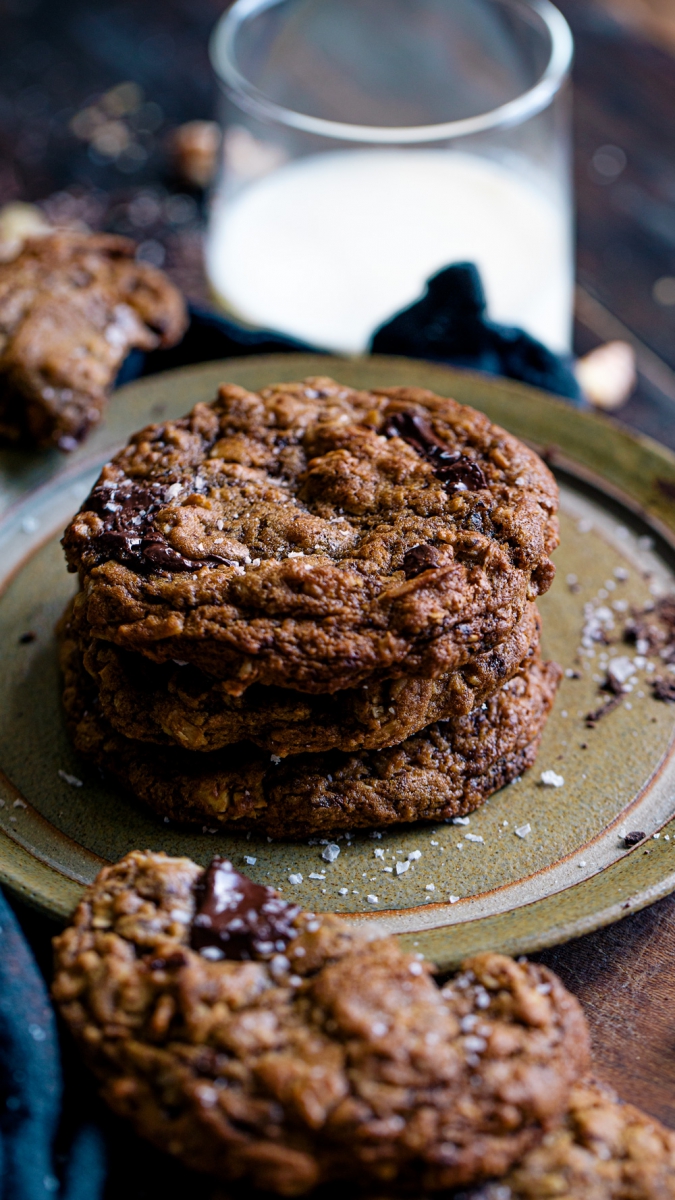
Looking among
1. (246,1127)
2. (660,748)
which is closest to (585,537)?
(660,748)

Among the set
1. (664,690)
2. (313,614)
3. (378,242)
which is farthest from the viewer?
(378,242)

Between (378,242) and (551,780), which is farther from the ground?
(551,780)

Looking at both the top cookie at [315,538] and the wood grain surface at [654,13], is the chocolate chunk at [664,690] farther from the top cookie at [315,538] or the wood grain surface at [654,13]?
the wood grain surface at [654,13]

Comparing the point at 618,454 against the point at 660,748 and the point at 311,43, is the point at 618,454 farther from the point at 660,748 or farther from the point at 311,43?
the point at 311,43

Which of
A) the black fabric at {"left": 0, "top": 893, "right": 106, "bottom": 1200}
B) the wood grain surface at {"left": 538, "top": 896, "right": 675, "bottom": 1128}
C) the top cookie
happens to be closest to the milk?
the top cookie

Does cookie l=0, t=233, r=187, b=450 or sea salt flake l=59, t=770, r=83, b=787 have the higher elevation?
cookie l=0, t=233, r=187, b=450

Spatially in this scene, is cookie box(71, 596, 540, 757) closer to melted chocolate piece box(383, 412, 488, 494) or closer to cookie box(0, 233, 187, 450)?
melted chocolate piece box(383, 412, 488, 494)

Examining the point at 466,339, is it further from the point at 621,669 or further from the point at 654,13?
the point at 654,13

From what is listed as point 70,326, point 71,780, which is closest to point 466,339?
point 70,326
